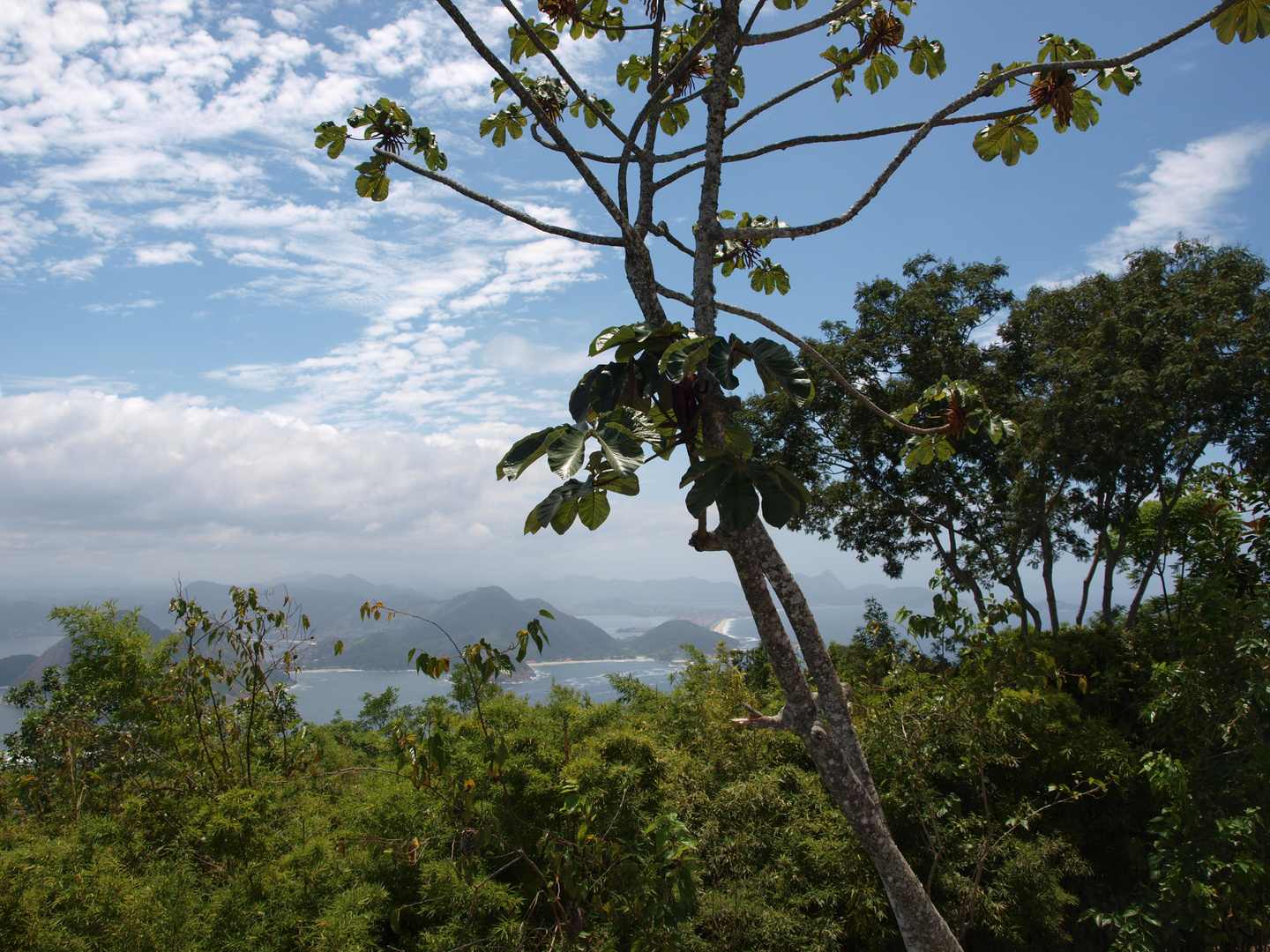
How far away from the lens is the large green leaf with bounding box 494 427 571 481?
141cm

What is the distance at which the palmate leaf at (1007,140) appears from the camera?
2465 mm

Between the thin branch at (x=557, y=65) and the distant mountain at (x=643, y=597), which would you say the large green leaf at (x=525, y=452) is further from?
the distant mountain at (x=643, y=597)

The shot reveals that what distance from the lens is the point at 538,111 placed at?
75.4 inches

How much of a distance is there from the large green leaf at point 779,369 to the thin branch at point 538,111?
642 millimetres

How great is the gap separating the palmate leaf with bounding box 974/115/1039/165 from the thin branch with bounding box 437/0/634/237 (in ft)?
5.26

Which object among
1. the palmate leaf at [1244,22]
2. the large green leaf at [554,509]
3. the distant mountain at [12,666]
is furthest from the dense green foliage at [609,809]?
the distant mountain at [12,666]

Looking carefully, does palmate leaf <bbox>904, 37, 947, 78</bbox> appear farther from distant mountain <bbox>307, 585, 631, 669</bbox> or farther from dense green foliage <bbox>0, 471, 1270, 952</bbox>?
distant mountain <bbox>307, 585, 631, 669</bbox>

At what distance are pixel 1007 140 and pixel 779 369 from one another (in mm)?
1756

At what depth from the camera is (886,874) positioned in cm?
192

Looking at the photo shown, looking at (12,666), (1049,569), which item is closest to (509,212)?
(1049,569)

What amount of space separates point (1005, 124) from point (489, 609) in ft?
74.6

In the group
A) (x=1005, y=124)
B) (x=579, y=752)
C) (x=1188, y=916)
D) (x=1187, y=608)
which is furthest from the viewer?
(x=1187, y=608)

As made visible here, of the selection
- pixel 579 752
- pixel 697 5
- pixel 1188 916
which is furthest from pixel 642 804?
pixel 697 5

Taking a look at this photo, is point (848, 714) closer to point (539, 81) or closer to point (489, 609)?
point (539, 81)
